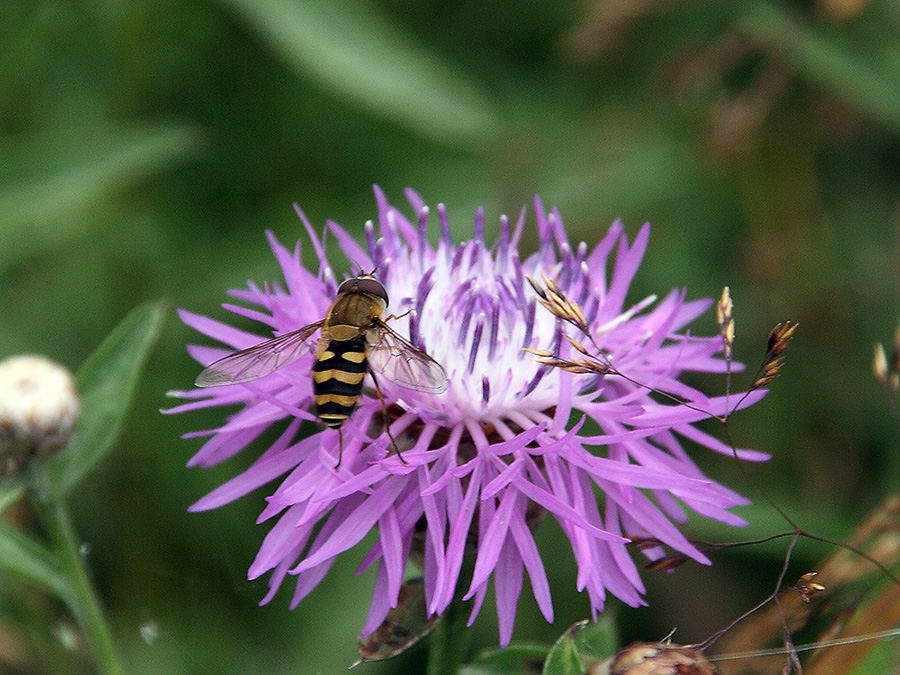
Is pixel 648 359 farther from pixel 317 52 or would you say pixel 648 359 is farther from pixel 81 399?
pixel 317 52

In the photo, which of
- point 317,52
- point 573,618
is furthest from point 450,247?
point 317,52

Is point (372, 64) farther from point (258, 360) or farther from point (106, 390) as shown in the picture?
point (258, 360)

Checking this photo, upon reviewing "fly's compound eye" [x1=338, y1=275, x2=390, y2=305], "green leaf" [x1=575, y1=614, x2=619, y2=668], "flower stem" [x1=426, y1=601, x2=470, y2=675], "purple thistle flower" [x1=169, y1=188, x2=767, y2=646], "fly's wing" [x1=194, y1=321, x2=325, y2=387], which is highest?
"fly's compound eye" [x1=338, y1=275, x2=390, y2=305]

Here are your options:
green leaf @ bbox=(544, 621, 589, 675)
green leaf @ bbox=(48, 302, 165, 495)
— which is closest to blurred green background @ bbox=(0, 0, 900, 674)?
green leaf @ bbox=(48, 302, 165, 495)

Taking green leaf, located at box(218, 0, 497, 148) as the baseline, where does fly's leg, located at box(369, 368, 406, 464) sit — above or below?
below

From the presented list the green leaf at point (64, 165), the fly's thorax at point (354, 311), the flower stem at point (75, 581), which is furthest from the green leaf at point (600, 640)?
the green leaf at point (64, 165)

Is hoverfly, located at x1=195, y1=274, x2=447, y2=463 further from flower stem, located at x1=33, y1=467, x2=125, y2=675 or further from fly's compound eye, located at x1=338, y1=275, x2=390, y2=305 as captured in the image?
flower stem, located at x1=33, y1=467, x2=125, y2=675

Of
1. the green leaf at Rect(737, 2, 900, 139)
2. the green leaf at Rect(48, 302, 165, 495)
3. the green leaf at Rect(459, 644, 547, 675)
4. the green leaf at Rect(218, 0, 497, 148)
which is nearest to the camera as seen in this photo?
the green leaf at Rect(459, 644, 547, 675)
